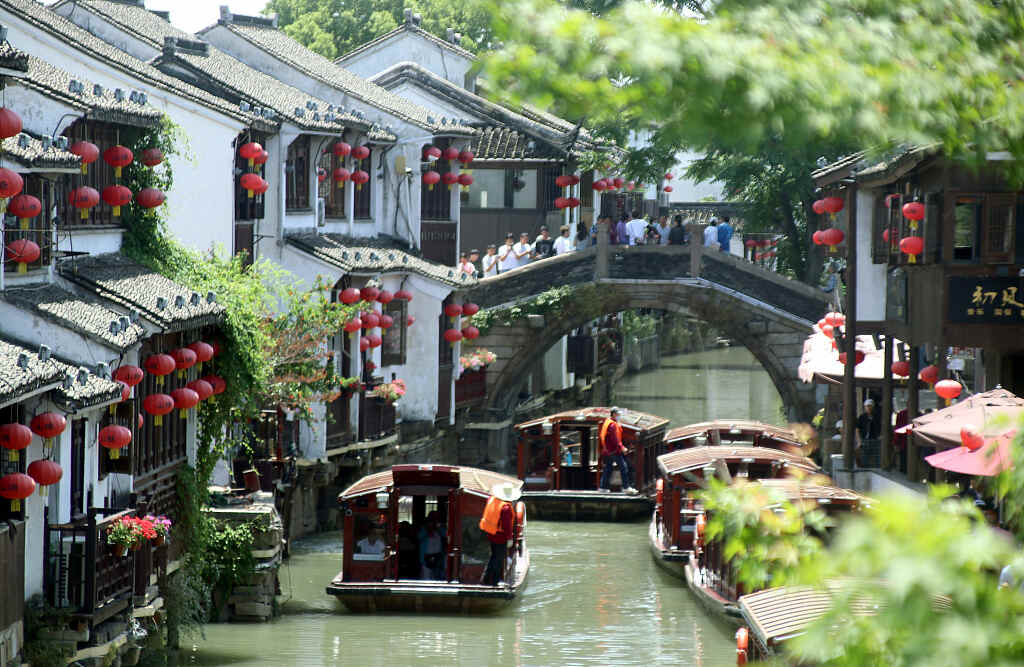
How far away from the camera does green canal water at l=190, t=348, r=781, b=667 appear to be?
64.5 feet

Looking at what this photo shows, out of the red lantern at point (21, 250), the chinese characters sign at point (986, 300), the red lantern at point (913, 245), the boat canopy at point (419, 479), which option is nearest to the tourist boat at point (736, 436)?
the red lantern at point (913, 245)

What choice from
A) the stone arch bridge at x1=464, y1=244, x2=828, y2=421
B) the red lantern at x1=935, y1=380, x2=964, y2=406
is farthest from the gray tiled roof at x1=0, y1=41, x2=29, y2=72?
the stone arch bridge at x1=464, y1=244, x2=828, y2=421

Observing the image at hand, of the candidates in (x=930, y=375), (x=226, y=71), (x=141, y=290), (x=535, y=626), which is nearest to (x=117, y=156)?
(x=141, y=290)

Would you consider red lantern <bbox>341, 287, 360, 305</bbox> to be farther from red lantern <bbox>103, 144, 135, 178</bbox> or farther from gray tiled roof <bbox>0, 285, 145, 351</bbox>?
gray tiled roof <bbox>0, 285, 145, 351</bbox>

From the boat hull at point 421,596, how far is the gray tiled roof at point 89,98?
21.7ft

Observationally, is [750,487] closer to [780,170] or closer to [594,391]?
[780,170]

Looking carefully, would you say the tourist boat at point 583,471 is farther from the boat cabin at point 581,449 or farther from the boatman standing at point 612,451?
the boatman standing at point 612,451

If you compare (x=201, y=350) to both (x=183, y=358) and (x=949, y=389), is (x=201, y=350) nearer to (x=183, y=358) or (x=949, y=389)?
(x=183, y=358)

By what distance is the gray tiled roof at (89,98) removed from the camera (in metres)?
17.0

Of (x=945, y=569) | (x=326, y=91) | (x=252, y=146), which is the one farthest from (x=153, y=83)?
(x=945, y=569)

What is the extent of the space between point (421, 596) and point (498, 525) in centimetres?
137

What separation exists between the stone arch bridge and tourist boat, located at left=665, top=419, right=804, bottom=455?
4.82m

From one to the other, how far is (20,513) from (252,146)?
10354 millimetres

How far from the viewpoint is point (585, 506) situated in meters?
31.0
